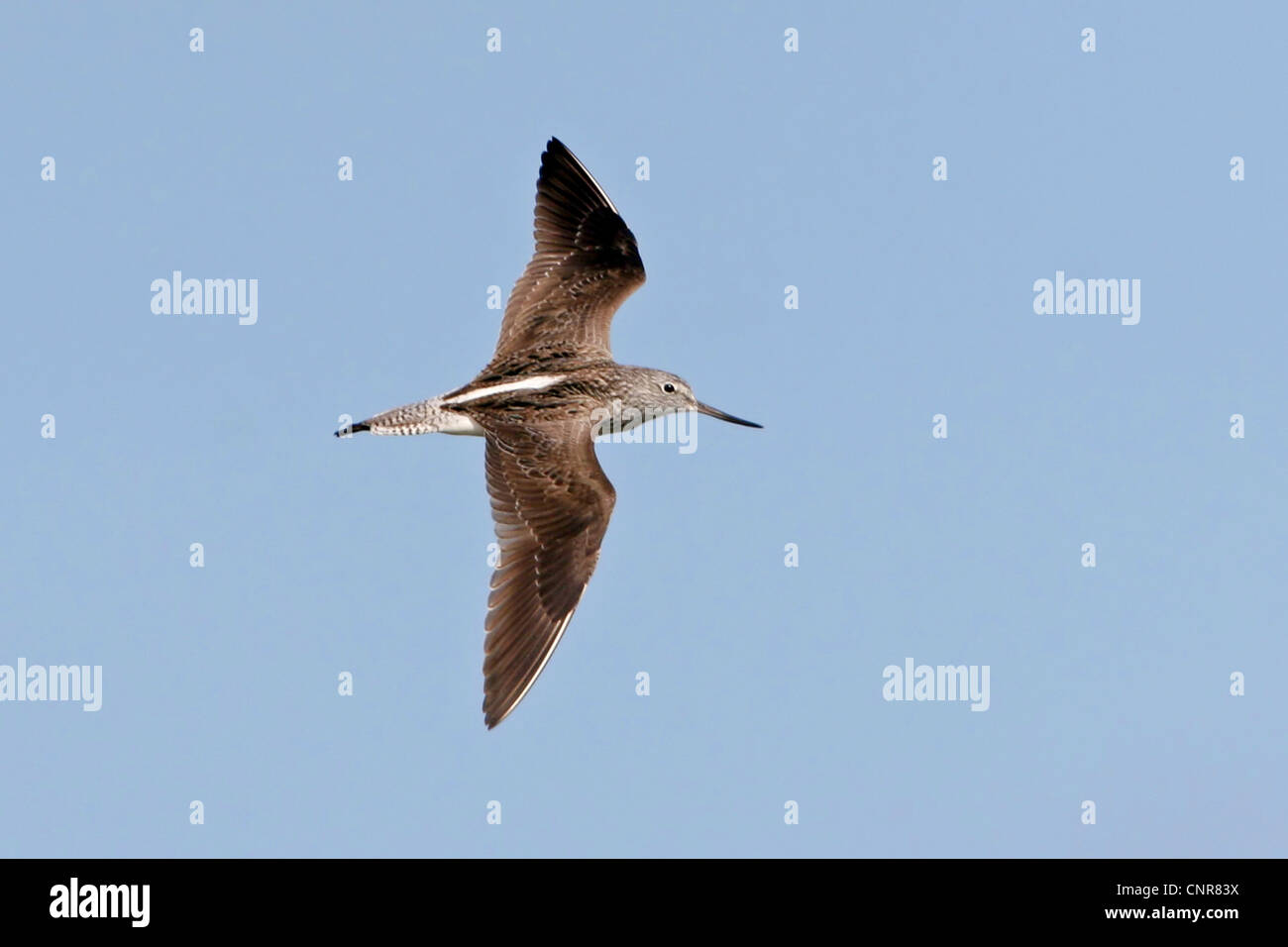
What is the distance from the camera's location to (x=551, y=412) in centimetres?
2555

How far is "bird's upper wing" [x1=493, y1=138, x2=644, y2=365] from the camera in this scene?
27953 millimetres

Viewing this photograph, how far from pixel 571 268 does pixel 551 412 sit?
157 inches

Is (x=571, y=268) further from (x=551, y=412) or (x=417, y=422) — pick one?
(x=417, y=422)

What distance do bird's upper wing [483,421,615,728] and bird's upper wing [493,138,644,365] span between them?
2.74 m

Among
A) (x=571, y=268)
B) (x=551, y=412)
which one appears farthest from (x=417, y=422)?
(x=571, y=268)

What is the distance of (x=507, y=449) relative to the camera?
81.9ft

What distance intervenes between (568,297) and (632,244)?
1.55 meters

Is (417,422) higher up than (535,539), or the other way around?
(417,422)

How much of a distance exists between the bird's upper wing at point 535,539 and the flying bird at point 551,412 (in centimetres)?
1

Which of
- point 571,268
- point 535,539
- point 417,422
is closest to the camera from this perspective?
point 535,539

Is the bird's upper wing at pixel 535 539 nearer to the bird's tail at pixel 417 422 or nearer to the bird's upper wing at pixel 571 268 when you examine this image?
the bird's tail at pixel 417 422

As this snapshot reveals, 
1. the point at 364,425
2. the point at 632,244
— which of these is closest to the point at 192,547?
the point at 364,425

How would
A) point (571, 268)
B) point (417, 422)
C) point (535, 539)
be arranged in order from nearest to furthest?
1. point (535, 539)
2. point (417, 422)
3. point (571, 268)
